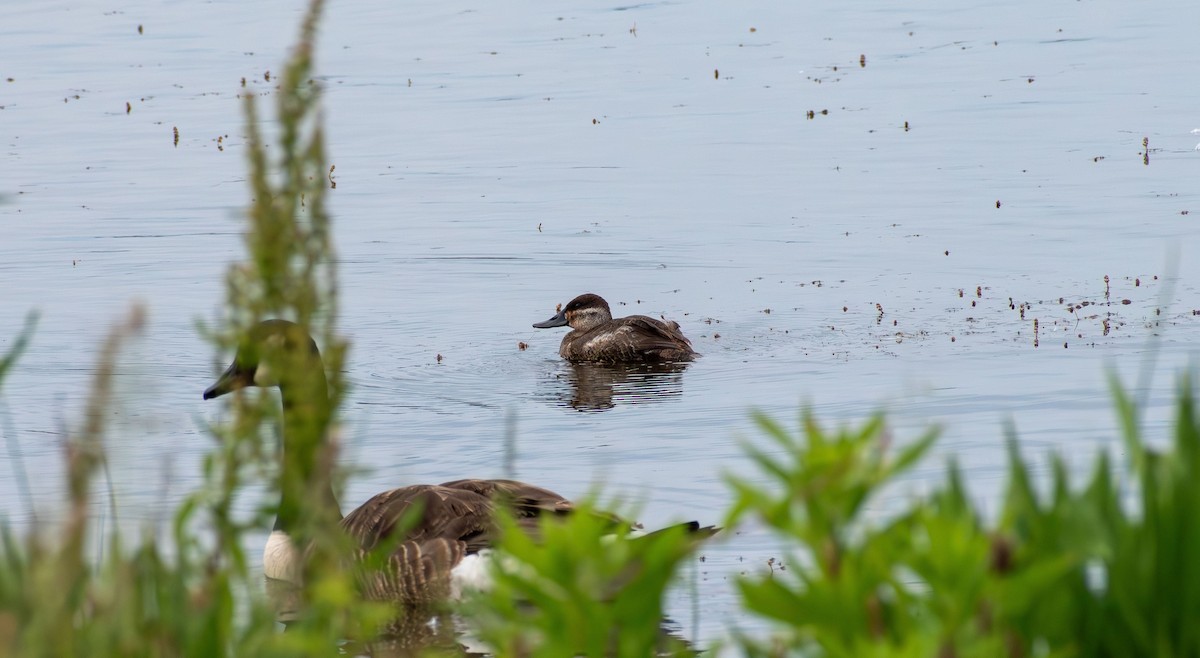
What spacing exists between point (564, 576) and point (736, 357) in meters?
11.2

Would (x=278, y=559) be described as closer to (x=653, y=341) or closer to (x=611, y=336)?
(x=653, y=341)

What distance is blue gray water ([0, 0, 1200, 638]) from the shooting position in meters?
11.4

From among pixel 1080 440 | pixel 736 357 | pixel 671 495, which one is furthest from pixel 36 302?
pixel 1080 440

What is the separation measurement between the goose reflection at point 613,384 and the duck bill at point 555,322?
35cm

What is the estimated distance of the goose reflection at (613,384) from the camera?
43.5ft

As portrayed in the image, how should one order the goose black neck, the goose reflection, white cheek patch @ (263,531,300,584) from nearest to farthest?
the goose black neck < white cheek patch @ (263,531,300,584) < the goose reflection

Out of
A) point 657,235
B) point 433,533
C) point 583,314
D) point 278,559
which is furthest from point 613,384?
point 433,533

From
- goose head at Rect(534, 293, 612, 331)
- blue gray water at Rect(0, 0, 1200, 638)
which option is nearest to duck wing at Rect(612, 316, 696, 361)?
blue gray water at Rect(0, 0, 1200, 638)

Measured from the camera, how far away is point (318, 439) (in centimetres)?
332

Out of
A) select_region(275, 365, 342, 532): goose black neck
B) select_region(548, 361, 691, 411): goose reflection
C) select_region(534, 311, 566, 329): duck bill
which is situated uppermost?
select_region(275, 365, 342, 532): goose black neck

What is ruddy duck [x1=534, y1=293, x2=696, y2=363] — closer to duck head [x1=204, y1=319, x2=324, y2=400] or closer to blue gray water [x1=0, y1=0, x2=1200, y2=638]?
blue gray water [x1=0, y1=0, x2=1200, y2=638]

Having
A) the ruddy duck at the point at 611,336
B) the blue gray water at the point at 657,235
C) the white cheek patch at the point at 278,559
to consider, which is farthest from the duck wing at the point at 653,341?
the white cheek patch at the point at 278,559

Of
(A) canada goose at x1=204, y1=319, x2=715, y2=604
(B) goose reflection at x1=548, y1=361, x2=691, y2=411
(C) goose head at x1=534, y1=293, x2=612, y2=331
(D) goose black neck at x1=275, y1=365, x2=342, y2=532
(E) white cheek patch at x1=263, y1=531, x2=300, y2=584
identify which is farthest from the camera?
(C) goose head at x1=534, y1=293, x2=612, y2=331

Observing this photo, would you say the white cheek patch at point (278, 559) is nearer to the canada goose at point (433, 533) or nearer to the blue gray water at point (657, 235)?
the canada goose at point (433, 533)
